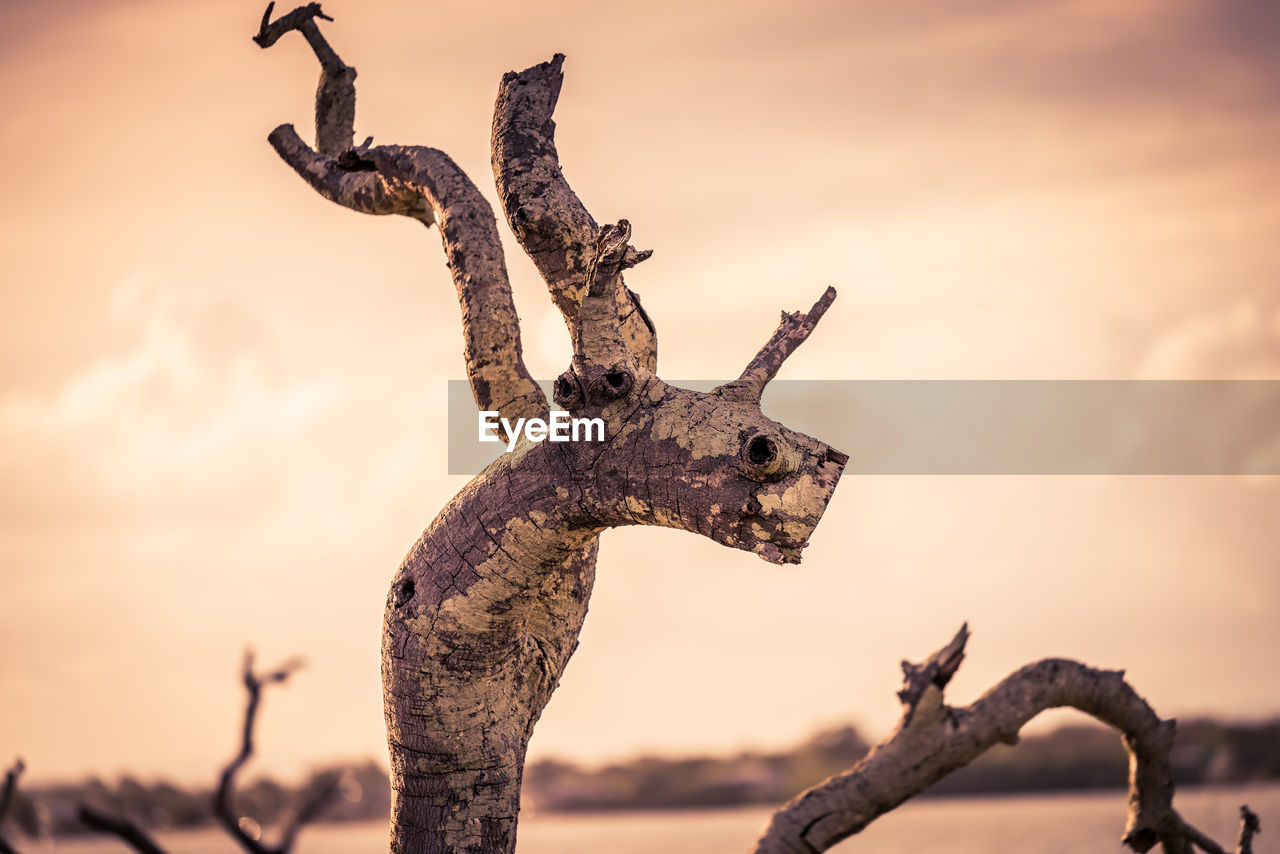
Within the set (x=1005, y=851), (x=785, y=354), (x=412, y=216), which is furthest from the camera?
(x=1005, y=851)

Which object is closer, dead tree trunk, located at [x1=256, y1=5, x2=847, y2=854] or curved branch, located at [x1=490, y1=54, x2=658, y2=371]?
dead tree trunk, located at [x1=256, y1=5, x2=847, y2=854]

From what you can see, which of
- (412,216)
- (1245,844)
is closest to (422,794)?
(412,216)

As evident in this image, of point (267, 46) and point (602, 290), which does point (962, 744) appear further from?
point (267, 46)

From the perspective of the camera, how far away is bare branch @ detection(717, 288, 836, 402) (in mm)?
3354

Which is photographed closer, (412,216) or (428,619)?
(428,619)

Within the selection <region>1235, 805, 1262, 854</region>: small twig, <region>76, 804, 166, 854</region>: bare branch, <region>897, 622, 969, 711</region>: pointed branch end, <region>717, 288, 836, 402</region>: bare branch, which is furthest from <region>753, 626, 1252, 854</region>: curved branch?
<region>76, 804, 166, 854</region>: bare branch

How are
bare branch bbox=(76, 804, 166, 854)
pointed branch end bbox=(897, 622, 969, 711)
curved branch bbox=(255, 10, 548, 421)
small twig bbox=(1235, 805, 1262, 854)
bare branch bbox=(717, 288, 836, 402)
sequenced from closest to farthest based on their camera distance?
1. bare branch bbox=(76, 804, 166, 854)
2. pointed branch end bbox=(897, 622, 969, 711)
3. bare branch bbox=(717, 288, 836, 402)
4. small twig bbox=(1235, 805, 1262, 854)
5. curved branch bbox=(255, 10, 548, 421)

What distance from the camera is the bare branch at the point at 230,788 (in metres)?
3.36

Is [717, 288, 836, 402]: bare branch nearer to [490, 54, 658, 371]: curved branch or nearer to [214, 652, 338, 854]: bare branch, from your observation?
[490, 54, 658, 371]: curved branch

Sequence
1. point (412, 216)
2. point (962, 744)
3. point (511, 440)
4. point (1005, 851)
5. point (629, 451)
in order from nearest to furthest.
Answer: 1. point (962, 744)
2. point (629, 451)
3. point (511, 440)
4. point (412, 216)
5. point (1005, 851)

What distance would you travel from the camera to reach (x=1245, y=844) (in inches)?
148

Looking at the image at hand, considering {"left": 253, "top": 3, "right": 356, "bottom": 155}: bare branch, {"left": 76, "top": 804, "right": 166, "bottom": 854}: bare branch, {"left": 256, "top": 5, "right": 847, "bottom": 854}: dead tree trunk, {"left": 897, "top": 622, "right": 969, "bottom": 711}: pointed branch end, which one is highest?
{"left": 253, "top": 3, "right": 356, "bottom": 155}: bare branch

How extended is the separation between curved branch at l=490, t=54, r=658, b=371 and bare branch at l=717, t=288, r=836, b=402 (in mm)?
539

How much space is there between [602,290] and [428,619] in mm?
1183
